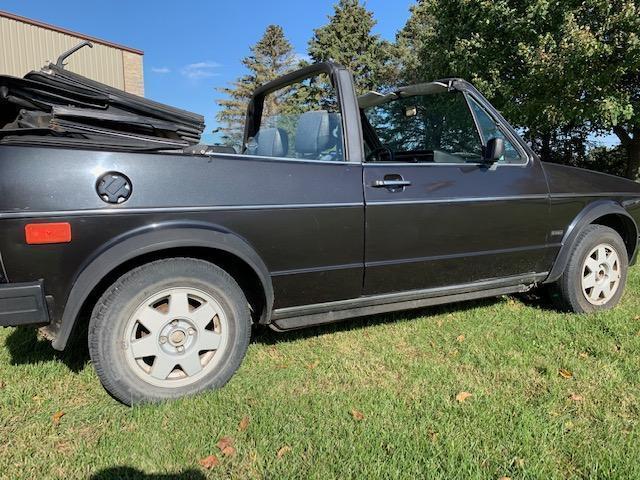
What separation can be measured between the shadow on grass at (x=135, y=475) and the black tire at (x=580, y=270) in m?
3.16

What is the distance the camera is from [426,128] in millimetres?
4051

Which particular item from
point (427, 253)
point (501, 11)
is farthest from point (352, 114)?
point (501, 11)

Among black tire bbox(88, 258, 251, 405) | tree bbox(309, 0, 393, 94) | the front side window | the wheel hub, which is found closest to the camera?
black tire bbox(88, 258, 251, 405)

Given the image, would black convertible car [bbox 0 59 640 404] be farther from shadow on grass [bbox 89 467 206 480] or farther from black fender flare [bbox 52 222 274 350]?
shadow on grass [bbox 89 467 206 480]

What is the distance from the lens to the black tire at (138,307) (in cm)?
245

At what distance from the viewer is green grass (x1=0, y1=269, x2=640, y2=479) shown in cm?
211

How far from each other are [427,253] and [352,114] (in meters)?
1.02

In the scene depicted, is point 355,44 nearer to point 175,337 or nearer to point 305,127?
point 305,127

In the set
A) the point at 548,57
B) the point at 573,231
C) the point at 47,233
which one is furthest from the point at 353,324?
the point at 548,57

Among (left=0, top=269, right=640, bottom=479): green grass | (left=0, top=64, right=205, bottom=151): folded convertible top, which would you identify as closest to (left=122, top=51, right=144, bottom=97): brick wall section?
(left=0, top=269, right=640, bottom=479): green grass

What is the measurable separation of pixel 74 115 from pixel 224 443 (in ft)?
5.55

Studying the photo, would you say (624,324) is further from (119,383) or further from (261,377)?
(119,383)

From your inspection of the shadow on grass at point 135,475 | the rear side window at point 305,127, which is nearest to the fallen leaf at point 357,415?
the shadow on grass at point 135,475

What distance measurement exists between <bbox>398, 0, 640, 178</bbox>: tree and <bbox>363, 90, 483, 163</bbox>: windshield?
20.2ft
